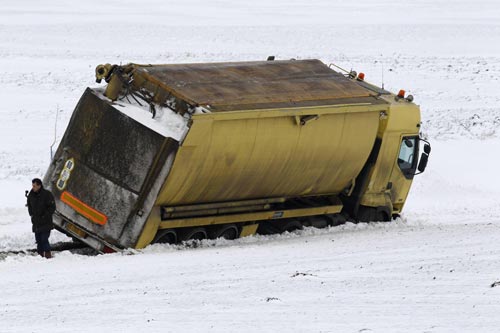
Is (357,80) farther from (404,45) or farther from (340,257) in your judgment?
(404,45)

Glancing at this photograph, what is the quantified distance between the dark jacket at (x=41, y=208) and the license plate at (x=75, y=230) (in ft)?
1.68

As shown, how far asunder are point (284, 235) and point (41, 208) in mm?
4389

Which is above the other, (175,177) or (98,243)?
(175,177)

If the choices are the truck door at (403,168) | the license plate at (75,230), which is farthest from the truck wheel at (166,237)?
the truck door at (403,168)

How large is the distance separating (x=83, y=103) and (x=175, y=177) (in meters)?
1.88

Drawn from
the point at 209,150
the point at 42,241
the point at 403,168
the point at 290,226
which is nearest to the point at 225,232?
the point at 290,226

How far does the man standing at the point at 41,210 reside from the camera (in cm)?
1590

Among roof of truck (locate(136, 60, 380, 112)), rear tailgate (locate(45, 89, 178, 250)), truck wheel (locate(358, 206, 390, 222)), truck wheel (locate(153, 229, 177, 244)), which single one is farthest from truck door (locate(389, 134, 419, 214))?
rear tailgate (locate(45, 89, 178, 250))

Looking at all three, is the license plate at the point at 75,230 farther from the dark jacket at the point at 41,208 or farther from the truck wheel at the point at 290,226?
the truck wheel at the point at 290,226

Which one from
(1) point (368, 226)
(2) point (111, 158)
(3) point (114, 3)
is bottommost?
(3) point (114, 3)

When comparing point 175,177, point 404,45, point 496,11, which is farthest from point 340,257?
point 496,11

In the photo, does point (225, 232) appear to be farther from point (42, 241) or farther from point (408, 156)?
point (408, 156)

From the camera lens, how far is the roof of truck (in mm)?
16312

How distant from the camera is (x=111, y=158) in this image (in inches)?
633
